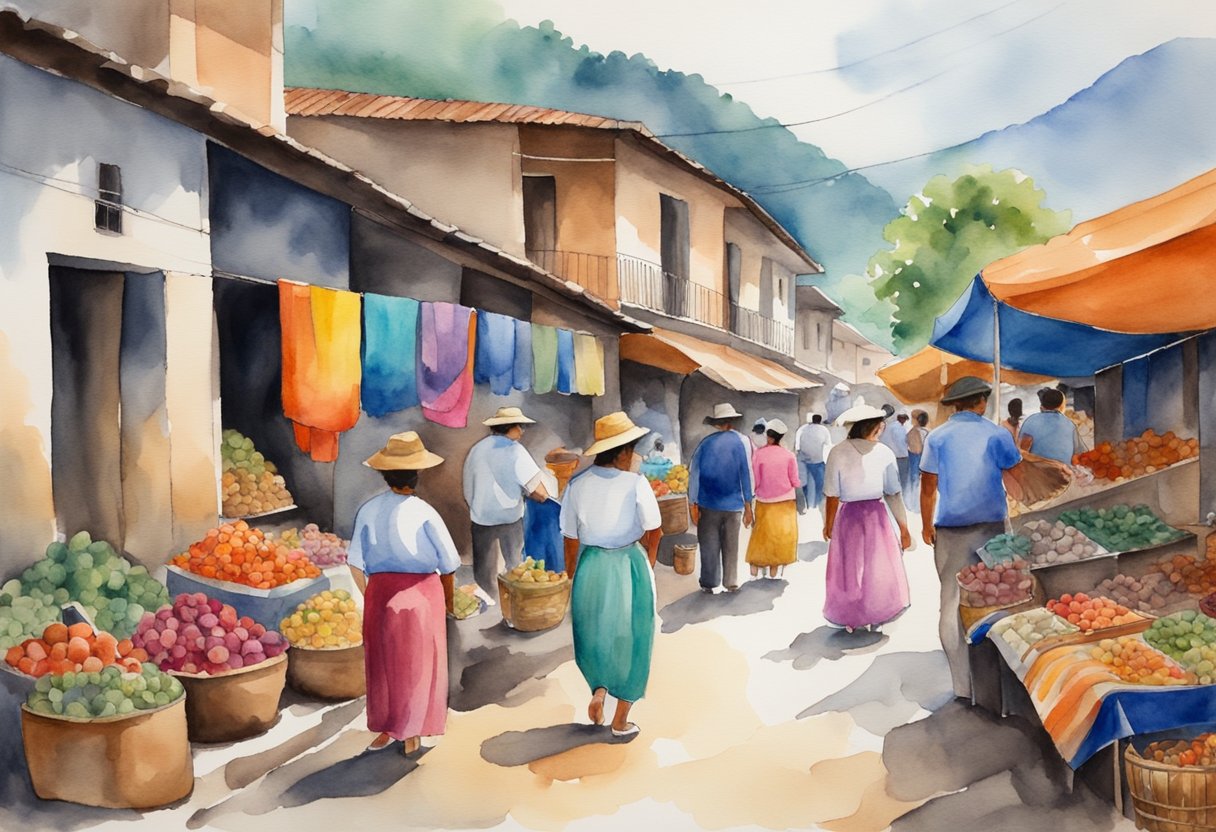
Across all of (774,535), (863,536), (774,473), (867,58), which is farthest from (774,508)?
(867,58)

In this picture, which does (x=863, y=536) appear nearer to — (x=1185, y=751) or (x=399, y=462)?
(x=1185, y=751)

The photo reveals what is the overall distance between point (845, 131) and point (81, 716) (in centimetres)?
435

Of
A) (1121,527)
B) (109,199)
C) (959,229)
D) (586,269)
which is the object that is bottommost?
(1121,527)

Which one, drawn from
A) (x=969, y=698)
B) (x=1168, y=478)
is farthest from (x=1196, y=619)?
(x=1168, y=478)

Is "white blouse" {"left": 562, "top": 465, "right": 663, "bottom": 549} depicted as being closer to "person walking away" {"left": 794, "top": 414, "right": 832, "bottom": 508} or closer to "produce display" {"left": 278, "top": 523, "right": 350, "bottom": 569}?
"produce display" {"left": 278, "top": 523, "right": 350, "bottom": 569}

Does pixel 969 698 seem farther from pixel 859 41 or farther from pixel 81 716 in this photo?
pixel 81 716

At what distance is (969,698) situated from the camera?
15.8 ft

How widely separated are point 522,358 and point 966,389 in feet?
10.4

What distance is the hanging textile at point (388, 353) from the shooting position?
5102 mm

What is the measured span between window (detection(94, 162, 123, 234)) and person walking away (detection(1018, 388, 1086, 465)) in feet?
20.0

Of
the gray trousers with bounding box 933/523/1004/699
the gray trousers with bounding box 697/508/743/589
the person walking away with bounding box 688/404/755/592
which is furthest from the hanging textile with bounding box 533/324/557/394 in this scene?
the gray trousers with bounding box 933/523/1004/699

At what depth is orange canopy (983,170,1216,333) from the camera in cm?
369

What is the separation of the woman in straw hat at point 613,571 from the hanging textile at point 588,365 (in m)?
2.94

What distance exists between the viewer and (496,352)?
21.0 feet
